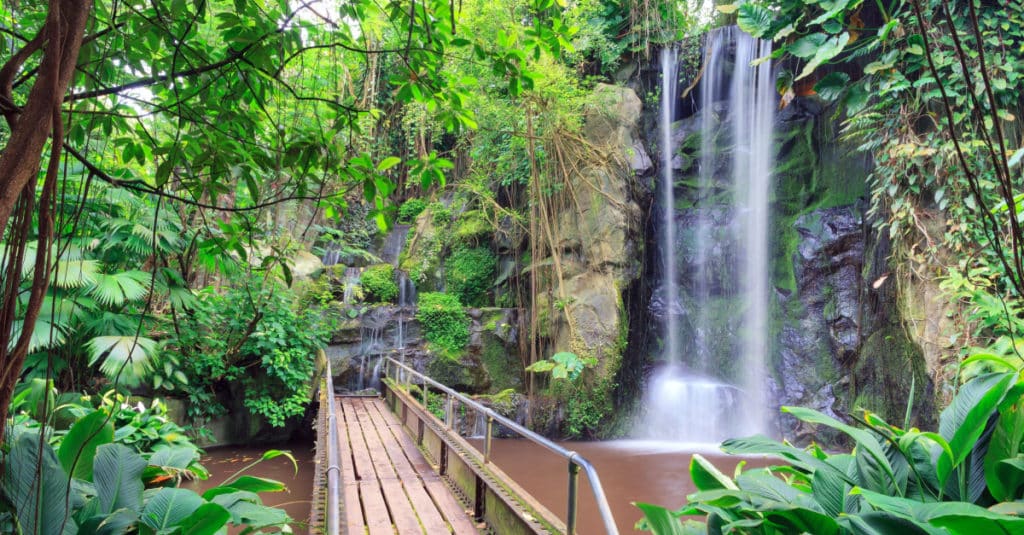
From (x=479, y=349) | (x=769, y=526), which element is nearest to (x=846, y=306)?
(x=479, y=349)

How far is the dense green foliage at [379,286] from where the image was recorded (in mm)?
13352

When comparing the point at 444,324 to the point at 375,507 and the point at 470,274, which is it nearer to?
the point at 470,274

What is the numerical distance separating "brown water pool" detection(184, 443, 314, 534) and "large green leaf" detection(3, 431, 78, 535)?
15.6 ft

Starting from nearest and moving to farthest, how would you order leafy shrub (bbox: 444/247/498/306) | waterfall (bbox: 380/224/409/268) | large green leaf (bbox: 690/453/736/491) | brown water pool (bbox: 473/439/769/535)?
large green leaf (bbox: 690/453/736/491) < brown water pool (bbox: 473/439/769/535) < leafy shrub (bbox: 444/247/498/306) < waterfall (bbox: 380/224/409/268)

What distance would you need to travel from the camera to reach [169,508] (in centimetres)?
222

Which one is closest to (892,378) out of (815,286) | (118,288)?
(815,286)

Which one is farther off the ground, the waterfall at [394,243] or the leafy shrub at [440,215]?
the leafy shrub at [440,215]

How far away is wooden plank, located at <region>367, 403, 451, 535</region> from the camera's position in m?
4.03

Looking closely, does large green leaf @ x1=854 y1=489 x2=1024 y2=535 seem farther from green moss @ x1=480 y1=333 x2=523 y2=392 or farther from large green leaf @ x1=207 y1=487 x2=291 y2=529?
green moss @ x1=480 y1=333 x2=523 y2=392

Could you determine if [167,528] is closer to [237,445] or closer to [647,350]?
[237,445]

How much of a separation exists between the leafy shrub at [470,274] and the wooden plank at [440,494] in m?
7.55

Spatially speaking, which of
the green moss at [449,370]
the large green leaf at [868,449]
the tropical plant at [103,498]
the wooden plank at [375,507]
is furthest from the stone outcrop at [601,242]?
the tropical plant at [103,498]

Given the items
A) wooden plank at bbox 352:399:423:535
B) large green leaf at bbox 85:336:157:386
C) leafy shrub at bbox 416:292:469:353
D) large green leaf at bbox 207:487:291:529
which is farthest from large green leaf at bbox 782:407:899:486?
leafy shrub at bbox 416:292:469:353

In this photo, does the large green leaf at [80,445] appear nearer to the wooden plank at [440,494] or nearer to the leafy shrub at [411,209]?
the wooden plank at [440,494]
